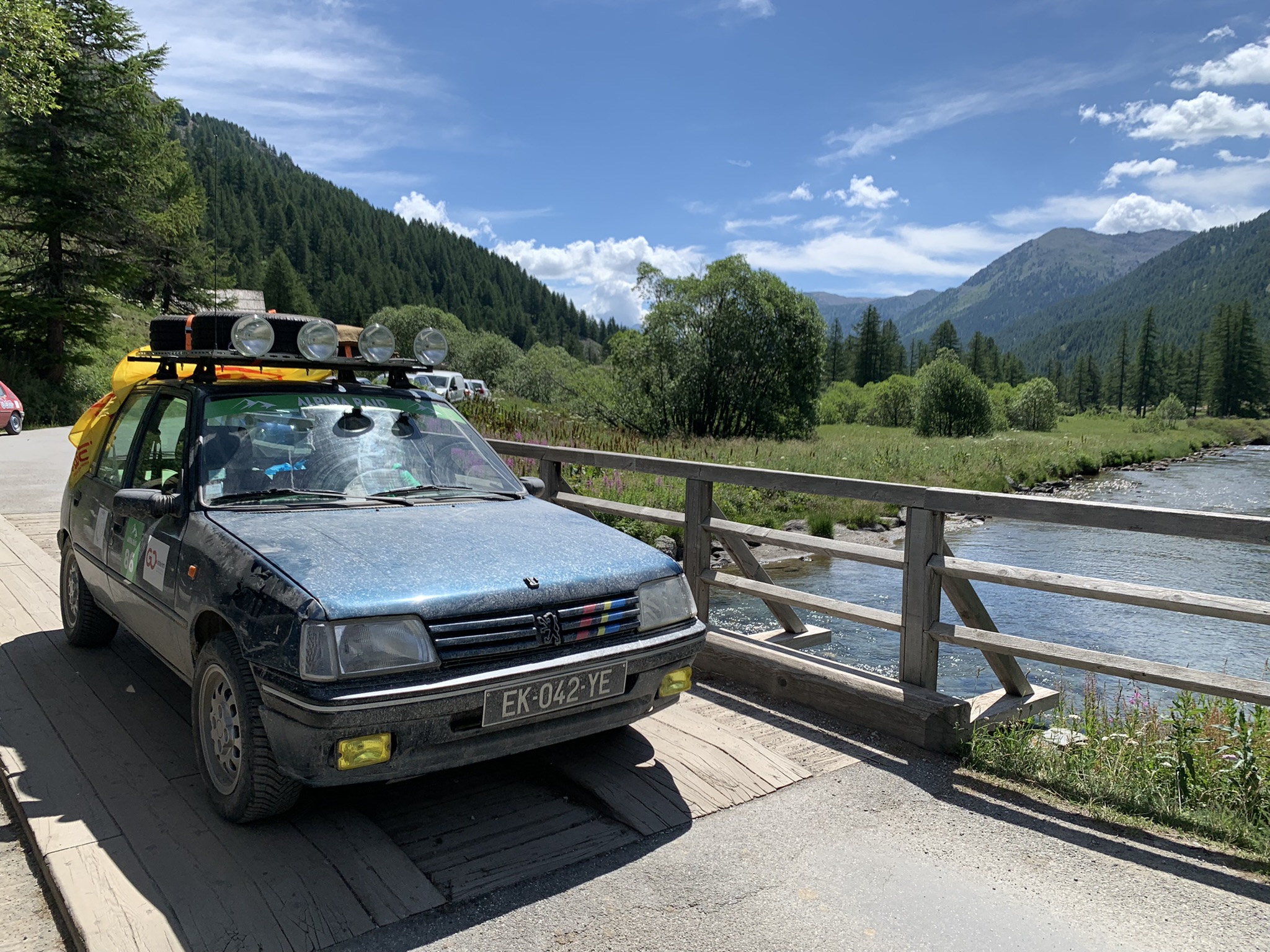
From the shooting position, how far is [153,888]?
2.95 meters

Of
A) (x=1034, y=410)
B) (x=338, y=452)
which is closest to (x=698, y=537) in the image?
(x=338, y=452)

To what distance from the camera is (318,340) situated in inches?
177

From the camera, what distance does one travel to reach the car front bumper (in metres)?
2.94

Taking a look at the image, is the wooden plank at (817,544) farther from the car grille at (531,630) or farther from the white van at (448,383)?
the white van at (448,383)

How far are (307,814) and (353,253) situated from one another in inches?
6214

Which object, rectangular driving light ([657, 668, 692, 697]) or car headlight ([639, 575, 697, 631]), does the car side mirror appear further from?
rectangular driving light ([657, 668, 692, 697])

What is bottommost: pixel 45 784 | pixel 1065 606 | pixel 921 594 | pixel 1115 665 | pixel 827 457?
pixel 1065 606

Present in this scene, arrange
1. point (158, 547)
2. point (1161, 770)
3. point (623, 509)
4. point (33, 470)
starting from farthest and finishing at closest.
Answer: point (33, 470) < point (623, 509) < point (1161, 770) < point (158, 547)

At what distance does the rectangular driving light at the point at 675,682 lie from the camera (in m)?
3.79

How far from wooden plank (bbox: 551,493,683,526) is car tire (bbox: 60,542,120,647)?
3161mm

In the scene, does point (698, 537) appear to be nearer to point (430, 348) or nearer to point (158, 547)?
point (430, 348)

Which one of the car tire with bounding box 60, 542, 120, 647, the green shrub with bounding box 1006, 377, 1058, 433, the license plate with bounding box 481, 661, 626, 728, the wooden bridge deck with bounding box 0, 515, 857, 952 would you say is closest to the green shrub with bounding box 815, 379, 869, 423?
the green shrub with bounding box 1006, 377, 1058, 433

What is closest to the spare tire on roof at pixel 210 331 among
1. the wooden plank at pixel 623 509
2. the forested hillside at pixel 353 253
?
the wooden plank at pixel 623 509

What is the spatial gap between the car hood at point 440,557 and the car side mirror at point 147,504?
179mm
